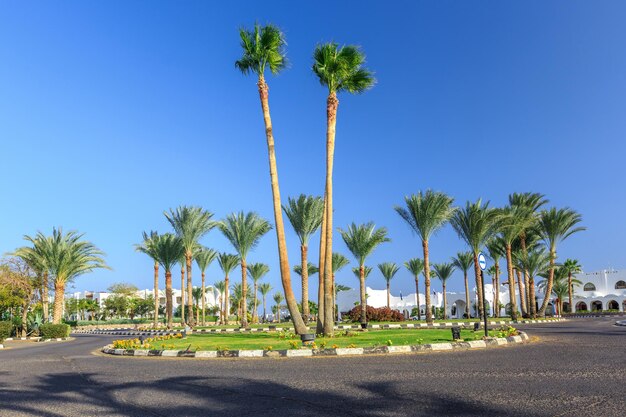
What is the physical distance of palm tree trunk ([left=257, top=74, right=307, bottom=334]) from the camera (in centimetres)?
2106

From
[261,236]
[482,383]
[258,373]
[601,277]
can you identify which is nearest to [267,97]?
[258,373]

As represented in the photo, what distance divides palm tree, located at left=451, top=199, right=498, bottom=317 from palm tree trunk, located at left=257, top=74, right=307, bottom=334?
22.2 metres

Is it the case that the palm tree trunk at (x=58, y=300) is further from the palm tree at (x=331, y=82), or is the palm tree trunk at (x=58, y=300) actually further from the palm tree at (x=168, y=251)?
the palm tree at (x=331, y=82)

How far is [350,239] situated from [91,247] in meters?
22.4

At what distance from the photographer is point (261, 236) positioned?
45.9 metres

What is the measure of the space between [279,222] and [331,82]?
699 cm

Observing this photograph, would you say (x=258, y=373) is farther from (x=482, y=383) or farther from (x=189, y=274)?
(x=189, y=274)

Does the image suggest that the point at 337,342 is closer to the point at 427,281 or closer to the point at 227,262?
the point at 427,281

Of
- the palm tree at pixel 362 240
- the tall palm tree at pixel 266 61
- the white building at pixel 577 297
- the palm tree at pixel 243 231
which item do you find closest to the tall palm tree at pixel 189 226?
the palm tree at pixel 243 231

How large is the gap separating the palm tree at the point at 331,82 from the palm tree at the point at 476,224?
20.1 metres

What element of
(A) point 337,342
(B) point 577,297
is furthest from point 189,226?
(B) point 577,297

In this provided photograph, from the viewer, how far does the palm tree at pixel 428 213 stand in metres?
40.4

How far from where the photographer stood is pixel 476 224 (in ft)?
131

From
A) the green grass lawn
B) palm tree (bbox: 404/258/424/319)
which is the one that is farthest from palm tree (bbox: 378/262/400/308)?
the green grass lawn
